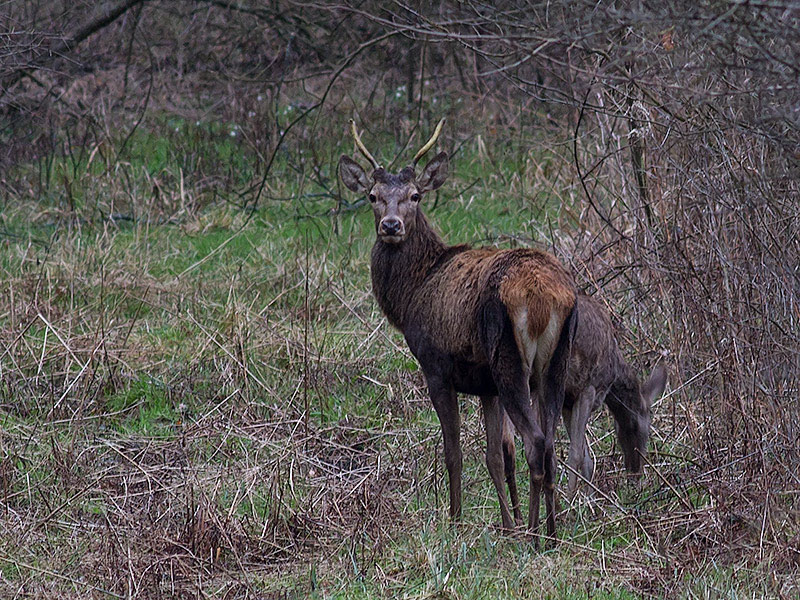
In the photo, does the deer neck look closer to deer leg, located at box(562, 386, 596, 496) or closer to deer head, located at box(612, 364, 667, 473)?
deer leg, located at box(562, 386, 596, 496)

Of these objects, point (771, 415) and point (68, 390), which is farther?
point (68, 390)

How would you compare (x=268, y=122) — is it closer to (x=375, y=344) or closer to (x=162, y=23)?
(x=162, y=23)

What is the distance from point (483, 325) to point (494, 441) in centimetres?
80

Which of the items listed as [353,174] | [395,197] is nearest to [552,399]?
[395,197]

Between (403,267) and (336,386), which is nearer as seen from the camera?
(403,267)

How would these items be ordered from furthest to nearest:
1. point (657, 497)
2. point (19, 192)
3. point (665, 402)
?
point (19, 192), point (665, 402), point (657, 497)

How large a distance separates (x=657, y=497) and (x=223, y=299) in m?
4.47

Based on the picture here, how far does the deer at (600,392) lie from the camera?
653cm

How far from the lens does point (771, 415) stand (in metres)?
5.68

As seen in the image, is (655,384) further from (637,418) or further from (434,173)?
(434,173)

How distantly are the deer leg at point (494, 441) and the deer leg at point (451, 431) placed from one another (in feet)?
0.55

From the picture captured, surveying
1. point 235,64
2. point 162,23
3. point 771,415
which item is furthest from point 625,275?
point 162,23

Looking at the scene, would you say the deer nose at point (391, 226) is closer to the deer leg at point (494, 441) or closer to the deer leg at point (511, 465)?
the deer leg at point (494, 441)

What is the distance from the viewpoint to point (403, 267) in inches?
260
